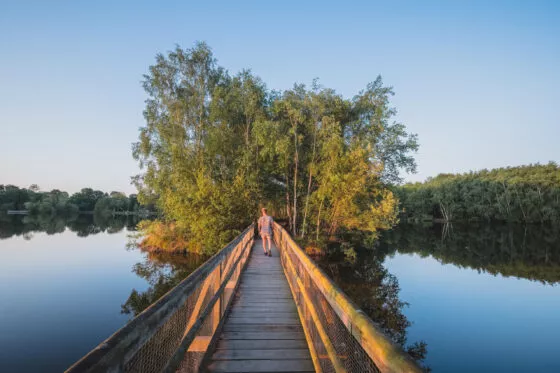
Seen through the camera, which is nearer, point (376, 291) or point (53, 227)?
point (376, 291)

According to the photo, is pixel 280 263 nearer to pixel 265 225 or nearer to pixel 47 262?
pixel 265 225

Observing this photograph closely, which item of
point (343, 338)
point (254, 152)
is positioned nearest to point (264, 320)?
point (343, 338)

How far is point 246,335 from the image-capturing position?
4.65m

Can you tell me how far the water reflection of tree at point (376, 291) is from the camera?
10.8 m

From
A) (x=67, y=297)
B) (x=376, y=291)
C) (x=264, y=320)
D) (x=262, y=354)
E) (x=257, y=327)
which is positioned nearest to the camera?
(x=262, y=354)

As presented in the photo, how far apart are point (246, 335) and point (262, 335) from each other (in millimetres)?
242

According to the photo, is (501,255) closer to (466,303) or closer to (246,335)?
(466,303)

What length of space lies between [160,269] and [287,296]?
14691mm

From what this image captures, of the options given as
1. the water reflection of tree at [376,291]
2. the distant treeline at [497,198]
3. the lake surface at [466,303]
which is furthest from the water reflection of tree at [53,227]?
the distant treeline at [497,198]

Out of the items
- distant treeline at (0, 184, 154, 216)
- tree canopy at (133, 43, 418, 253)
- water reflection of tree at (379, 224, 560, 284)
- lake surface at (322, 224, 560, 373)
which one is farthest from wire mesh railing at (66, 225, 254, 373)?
distant treeline at (0, 184, 154, 216)

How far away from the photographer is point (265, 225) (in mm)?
11711

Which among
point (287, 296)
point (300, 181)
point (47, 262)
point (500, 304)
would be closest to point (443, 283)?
point (500, 304)

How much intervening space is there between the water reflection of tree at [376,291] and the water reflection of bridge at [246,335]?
198 inches

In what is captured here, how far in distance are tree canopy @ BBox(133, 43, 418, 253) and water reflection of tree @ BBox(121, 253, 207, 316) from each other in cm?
126
